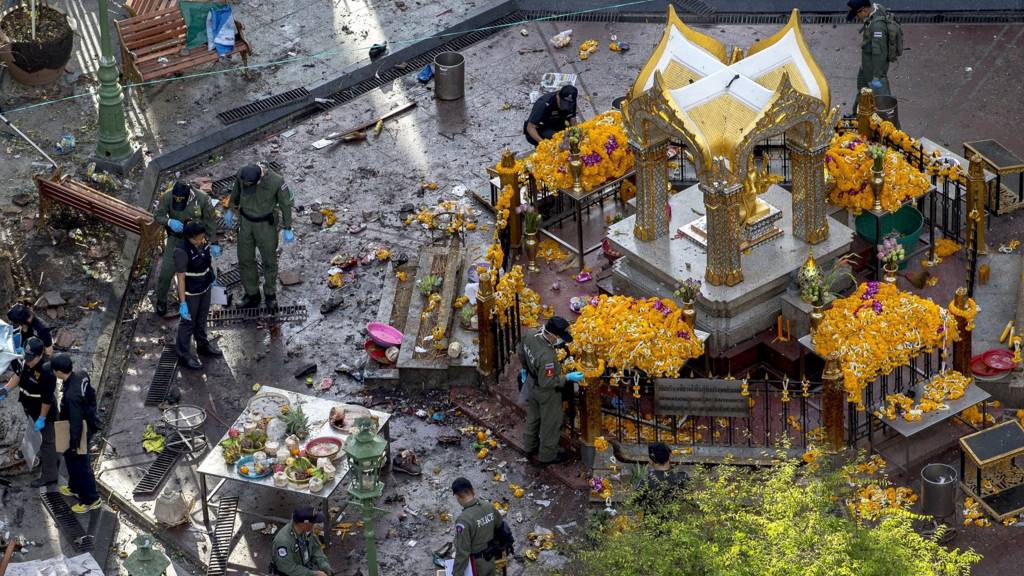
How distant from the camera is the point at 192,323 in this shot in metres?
22.8

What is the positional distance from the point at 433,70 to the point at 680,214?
6819 mm

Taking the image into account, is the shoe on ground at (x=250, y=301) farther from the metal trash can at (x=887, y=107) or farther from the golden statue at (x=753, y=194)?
the metal trash can at (x=887, y=107)

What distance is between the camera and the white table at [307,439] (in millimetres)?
20078

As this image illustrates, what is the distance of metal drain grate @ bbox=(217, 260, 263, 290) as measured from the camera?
24.4m

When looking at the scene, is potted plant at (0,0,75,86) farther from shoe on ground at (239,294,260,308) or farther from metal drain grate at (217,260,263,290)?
shoe on ground at (239,294,260,308)

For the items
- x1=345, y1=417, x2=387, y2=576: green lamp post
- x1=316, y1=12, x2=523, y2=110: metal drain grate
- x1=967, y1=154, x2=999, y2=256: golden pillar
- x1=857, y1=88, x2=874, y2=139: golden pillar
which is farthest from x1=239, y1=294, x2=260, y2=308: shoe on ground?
x1=967, y1=154, x2=999, y2=256: golden pillar

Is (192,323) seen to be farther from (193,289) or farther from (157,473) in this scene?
(157,473)

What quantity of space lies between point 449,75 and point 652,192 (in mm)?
6523

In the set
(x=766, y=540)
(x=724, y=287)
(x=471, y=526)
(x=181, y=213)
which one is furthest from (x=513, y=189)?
(x=766, y=540)

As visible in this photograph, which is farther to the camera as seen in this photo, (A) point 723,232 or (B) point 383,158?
(B) point 383,158

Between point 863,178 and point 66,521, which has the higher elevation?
point 863,178

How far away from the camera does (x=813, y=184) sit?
21734 mm

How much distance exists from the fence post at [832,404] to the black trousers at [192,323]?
750 centimetres

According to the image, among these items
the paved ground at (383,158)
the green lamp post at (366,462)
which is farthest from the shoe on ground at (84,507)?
the green lamp post at (366,462)
